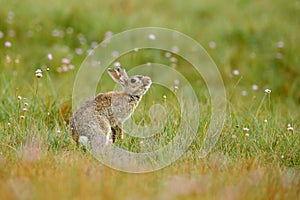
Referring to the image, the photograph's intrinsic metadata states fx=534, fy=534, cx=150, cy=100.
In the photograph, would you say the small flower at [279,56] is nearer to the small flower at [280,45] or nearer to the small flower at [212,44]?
the small flower at [280,45]

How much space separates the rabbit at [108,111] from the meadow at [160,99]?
16 centimetres

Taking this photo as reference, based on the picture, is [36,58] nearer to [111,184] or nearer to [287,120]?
[287,120]

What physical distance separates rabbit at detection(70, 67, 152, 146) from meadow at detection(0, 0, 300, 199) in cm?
16

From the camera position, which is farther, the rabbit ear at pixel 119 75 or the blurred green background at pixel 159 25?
the blurred green background at pixel 159 25

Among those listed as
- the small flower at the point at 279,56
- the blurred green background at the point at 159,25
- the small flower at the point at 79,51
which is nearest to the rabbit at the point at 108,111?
the blurred green background at the point at 159,25

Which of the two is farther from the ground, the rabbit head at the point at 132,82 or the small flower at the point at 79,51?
the small flower at the point at 79,51

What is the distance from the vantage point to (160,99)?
6.55 metres

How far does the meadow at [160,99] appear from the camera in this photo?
3740 millimetres

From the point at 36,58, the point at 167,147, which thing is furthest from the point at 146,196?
the point at 36,58

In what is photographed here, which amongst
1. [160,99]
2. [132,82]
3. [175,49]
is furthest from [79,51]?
[132,82]

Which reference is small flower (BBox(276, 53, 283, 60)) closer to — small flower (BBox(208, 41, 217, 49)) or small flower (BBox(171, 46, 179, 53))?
small flower (BBox(208, 41, 217, 49))

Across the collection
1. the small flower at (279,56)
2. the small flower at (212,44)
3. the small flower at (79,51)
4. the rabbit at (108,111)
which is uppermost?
the small flower at (212,44)

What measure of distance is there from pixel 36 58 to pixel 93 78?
44.1 inches

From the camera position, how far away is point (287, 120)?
5754mm
